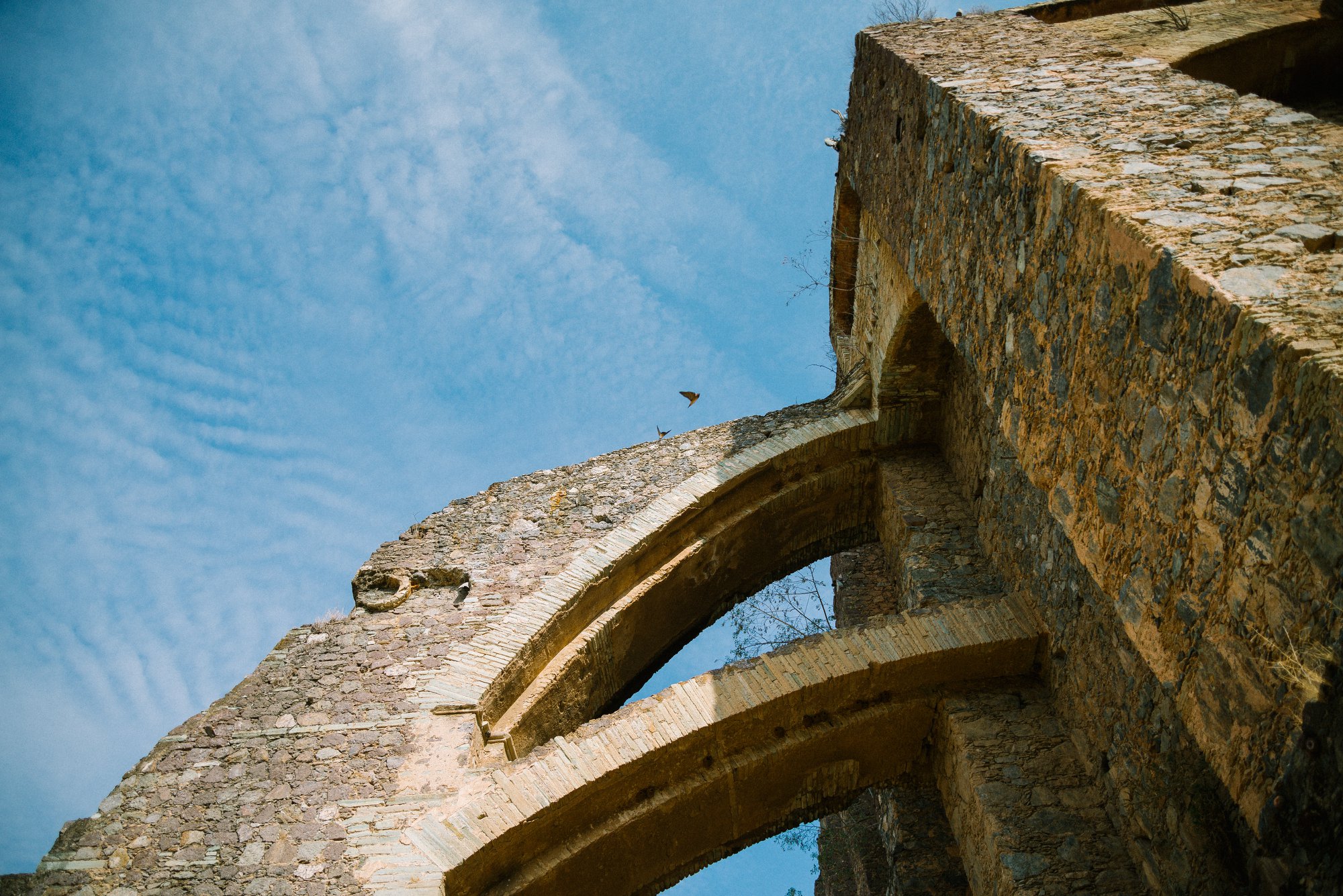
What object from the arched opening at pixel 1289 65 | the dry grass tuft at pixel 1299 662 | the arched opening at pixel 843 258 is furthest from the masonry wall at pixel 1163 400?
the arched opening at pixel 843 258

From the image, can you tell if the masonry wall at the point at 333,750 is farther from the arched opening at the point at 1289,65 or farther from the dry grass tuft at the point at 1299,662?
the arched opening at the point at 1289,65

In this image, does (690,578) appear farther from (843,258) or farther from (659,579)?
(843,258)

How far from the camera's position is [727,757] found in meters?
4.00

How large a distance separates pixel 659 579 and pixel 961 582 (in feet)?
5.52

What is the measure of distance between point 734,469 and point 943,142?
2408 mm

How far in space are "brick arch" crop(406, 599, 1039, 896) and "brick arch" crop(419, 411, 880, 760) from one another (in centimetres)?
48

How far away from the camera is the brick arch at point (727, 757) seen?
11.8 ft

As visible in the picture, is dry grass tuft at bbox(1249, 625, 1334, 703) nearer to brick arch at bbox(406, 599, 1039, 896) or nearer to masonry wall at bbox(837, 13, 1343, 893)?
masonry wall at bbox(837, 13, 1343, 893)

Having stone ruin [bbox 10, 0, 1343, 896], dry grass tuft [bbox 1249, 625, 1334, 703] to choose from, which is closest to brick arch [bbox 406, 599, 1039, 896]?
stone ruin [bbox 10, 0, 1343, 896]

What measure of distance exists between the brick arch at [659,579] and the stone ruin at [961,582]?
0.02 meters

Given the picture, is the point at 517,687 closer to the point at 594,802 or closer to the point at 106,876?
the point at 594,802

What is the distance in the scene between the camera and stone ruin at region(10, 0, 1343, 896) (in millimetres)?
1744

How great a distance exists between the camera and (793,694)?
3.99m

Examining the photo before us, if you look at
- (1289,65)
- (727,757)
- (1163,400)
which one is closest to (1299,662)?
(1163,400)
